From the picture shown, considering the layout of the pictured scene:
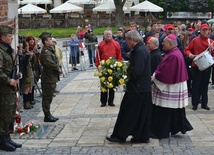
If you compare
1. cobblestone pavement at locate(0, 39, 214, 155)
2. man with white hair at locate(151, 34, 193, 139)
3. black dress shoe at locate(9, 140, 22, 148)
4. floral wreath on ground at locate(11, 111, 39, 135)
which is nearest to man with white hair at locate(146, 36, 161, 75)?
man with white hair at locate(151, 34, 193, 139)

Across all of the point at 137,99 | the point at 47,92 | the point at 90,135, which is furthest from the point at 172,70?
the point at 47,92

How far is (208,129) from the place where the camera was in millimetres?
9461

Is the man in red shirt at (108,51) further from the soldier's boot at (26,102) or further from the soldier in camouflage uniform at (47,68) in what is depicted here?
the soldier in camouflage uniform at (47,68)

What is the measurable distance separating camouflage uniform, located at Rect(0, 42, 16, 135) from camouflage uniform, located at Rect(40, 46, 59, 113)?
2.15 m

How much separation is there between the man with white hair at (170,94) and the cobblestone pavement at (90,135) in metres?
0.23

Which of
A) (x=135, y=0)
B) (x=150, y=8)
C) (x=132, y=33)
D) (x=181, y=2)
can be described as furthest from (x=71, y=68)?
(x=135, y=0)

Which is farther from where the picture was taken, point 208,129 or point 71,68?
point 71,68

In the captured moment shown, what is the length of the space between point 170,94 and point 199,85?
319cm

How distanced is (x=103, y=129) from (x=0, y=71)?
2817mm

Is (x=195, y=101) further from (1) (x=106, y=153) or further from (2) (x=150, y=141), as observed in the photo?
(1) (x=106, y=153)

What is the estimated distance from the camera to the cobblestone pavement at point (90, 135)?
7879 mm

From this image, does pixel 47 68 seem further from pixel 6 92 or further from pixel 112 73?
pixel 6 92

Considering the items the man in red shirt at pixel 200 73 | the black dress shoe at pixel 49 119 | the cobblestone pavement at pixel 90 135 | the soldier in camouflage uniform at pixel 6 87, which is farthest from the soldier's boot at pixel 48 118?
the man in red shirt at pixel 200 73

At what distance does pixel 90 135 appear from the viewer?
357 inches
